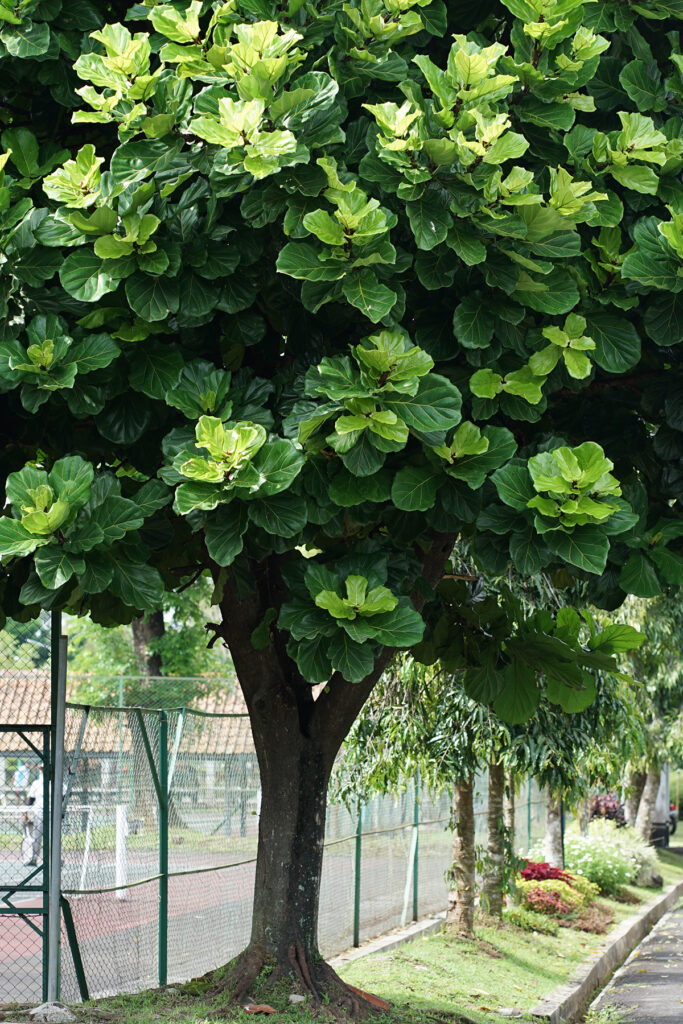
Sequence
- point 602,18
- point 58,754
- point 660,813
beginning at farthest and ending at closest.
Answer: point 660,813
point 58,754
point 602,18

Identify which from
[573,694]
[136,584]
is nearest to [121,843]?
[573,694]

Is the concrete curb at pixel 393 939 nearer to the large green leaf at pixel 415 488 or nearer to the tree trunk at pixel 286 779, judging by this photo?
the tree trunk at pixel 286 779

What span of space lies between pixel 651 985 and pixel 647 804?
1445 centimetres

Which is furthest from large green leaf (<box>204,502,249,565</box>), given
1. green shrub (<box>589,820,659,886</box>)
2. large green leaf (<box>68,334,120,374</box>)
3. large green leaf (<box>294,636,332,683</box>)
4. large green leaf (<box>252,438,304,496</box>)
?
green shrub (<box>589,820,659,886</box>)

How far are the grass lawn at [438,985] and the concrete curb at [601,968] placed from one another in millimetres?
127

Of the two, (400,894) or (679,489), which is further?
(400,894)

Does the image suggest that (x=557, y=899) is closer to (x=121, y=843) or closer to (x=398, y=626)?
(x=121, y=843)

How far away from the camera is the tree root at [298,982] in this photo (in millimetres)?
6297

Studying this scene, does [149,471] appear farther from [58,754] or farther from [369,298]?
[58,754]

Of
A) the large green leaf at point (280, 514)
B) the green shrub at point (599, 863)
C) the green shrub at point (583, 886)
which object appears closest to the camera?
the large green leaf at point (280, 514)

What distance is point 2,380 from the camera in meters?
4.34

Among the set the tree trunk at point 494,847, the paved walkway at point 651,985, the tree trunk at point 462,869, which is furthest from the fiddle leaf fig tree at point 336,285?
the tree trunk at point 494,847

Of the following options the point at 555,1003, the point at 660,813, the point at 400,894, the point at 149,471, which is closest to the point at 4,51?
the point at 149,471

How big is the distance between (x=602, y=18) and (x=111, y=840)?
19.1ft
